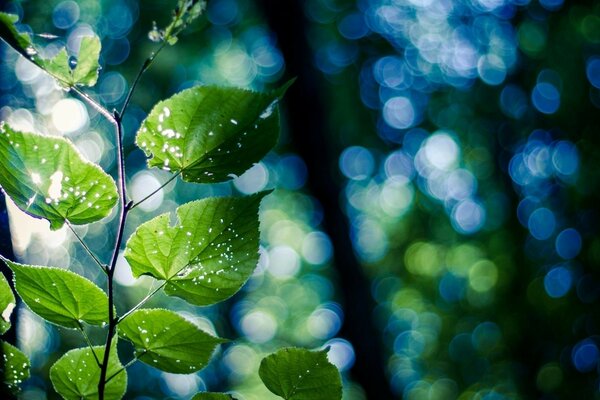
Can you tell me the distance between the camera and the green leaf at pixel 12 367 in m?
0.41

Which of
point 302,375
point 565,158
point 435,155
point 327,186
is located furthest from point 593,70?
point 302,375

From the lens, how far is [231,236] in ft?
1.31

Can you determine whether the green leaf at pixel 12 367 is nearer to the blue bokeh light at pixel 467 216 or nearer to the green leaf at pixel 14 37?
the green leaf at pixel 14 37

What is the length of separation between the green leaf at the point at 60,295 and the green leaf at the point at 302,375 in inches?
6.1

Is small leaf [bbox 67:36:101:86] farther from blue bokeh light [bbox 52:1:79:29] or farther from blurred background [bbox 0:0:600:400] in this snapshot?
blue bokeh light [bbox 52:1:79:29]

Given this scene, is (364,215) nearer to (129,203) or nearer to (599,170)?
(599,170)

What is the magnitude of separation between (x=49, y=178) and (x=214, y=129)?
0.46 feet

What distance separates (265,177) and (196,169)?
240 inches

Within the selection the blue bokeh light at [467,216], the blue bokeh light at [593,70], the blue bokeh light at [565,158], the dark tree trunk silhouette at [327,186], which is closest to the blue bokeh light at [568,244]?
the blue bokeh light at [565,158]

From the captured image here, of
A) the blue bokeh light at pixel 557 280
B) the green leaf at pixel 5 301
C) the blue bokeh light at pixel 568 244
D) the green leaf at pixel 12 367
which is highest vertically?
the green leaf at pixel 5 301

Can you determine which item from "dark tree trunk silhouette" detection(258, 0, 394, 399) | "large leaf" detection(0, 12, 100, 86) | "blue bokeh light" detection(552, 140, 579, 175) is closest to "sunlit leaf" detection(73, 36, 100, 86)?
"large leaf" detection(0, 12, 100, 86)

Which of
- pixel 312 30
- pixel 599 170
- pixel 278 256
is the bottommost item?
pixel 278 256

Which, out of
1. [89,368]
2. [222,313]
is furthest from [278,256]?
[89,368]

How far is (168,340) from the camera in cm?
42
